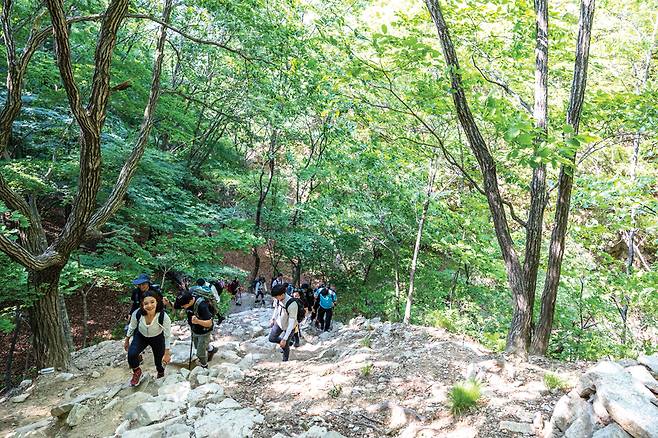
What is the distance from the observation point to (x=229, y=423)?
3643 millimetres

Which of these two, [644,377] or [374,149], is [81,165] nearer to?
[374,149]

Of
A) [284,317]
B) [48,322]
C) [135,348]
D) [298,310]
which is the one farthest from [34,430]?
[298,310]

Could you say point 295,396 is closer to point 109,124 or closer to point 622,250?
point 109,124

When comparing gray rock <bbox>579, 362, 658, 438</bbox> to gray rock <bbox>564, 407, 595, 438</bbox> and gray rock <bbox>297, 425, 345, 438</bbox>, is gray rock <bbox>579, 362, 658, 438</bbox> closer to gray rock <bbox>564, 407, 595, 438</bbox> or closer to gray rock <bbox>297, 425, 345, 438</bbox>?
gray rock <bbox>564, 407, 595, 438</bbox>

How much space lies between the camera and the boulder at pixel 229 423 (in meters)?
3.48

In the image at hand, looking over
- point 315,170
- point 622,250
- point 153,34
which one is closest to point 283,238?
point 315,170

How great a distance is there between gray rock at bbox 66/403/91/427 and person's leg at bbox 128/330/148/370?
0.67 meters

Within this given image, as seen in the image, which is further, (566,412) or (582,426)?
(566,412)

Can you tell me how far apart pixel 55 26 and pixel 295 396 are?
16.1 feet

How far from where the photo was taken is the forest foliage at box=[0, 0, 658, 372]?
5.85 m

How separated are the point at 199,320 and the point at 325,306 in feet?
14.3

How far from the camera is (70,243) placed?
5812 millimetres

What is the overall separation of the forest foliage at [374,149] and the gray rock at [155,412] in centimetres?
330

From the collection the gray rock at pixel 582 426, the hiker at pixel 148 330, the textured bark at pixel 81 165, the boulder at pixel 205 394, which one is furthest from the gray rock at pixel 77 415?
the gray rock at pixel 582 426
